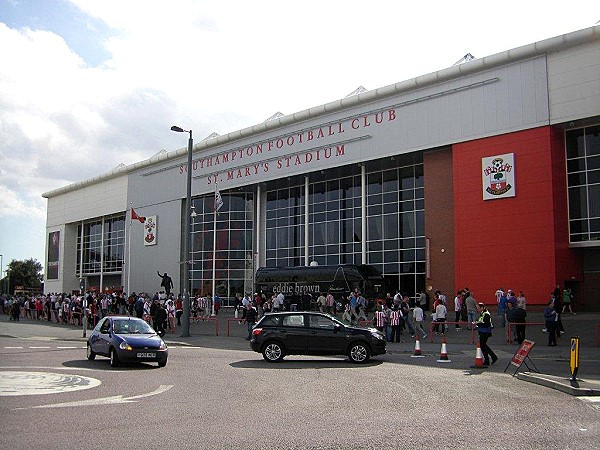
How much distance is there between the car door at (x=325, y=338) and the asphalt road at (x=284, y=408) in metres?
0.81

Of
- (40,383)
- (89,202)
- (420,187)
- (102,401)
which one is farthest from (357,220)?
(89,202)

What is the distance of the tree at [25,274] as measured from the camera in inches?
4213

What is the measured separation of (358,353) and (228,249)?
117ft

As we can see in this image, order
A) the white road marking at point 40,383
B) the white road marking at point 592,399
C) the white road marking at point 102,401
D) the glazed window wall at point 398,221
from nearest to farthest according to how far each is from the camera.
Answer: the white road marking at point 102,401 < the white road marking at point 592,399 < the white road marking at point 40,383 < the glazed window wall at point 398,221

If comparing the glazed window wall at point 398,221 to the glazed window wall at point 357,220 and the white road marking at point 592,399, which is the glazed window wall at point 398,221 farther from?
the white road marking at point 592,399

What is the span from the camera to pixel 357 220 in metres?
45.1

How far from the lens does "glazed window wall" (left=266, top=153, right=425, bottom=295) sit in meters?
41.3

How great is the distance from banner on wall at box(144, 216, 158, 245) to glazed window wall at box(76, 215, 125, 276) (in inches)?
243

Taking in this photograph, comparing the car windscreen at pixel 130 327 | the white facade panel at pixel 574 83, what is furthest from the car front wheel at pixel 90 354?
the white facade panel at pixel 574 83

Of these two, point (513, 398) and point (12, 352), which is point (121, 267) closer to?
point (12, 352)

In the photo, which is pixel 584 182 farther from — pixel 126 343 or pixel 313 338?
pixel 126 343

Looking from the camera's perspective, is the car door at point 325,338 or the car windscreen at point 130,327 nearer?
the car windscreen at point 130,327

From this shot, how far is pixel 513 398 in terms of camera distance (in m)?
11.4

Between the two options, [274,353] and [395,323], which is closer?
[274,353]
